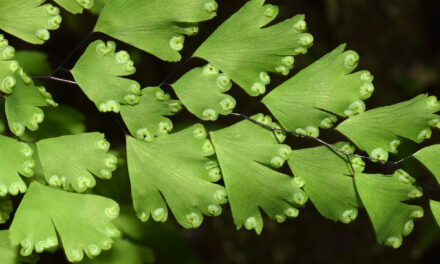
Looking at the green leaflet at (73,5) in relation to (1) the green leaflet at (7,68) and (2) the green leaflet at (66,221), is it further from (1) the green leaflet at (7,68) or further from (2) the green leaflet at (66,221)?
(2) the green leaflet at (66,221)

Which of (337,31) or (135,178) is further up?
(135,178)

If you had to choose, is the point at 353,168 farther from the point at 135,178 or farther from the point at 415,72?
the point at 415,72

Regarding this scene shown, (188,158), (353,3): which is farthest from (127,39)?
Answer: (353,3)

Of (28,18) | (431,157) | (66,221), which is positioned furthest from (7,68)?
(431,157)

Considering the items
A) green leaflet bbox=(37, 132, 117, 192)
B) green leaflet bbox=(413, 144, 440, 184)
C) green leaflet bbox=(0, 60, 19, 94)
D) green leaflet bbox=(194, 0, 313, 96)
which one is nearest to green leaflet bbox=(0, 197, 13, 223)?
green leaflet bbox=(37, 132, 117, 192)

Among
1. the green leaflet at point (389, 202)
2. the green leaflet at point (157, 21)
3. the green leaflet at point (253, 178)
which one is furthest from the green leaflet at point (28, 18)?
the green leaflet at point (389, 202)

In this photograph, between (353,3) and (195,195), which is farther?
(353,3)
